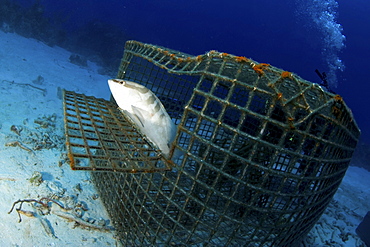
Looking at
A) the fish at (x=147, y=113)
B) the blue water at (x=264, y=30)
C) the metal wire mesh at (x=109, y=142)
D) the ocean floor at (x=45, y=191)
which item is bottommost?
the ocean floor at (x=45, y=191)

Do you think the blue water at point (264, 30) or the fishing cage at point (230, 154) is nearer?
the fishing cage at point (230, 154)

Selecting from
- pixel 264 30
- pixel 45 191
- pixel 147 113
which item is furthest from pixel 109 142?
pixel 264 30

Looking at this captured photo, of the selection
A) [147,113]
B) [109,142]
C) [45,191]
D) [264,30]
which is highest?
[264,30]

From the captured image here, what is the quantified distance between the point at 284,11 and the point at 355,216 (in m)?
87.9

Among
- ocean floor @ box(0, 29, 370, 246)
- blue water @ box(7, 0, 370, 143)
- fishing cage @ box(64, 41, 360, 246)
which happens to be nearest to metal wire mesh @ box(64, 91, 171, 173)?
fishing cage @ box(64, 41, 360, 246)

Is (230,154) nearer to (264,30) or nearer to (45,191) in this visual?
(45,191)

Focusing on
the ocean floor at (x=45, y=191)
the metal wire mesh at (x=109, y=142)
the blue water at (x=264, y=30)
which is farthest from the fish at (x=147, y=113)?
the blue water at (x=264, y=30)

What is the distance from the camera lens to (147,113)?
2.67m

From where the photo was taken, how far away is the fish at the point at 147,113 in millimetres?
2662

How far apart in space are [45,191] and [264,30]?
90061mm

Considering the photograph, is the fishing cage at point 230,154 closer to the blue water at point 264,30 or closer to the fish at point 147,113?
the fish at point 147,113

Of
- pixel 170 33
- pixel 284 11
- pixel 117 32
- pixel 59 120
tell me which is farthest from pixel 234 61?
pixel 284 11

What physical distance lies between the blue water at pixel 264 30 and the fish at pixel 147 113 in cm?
5414

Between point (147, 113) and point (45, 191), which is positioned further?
point (45, 191)
